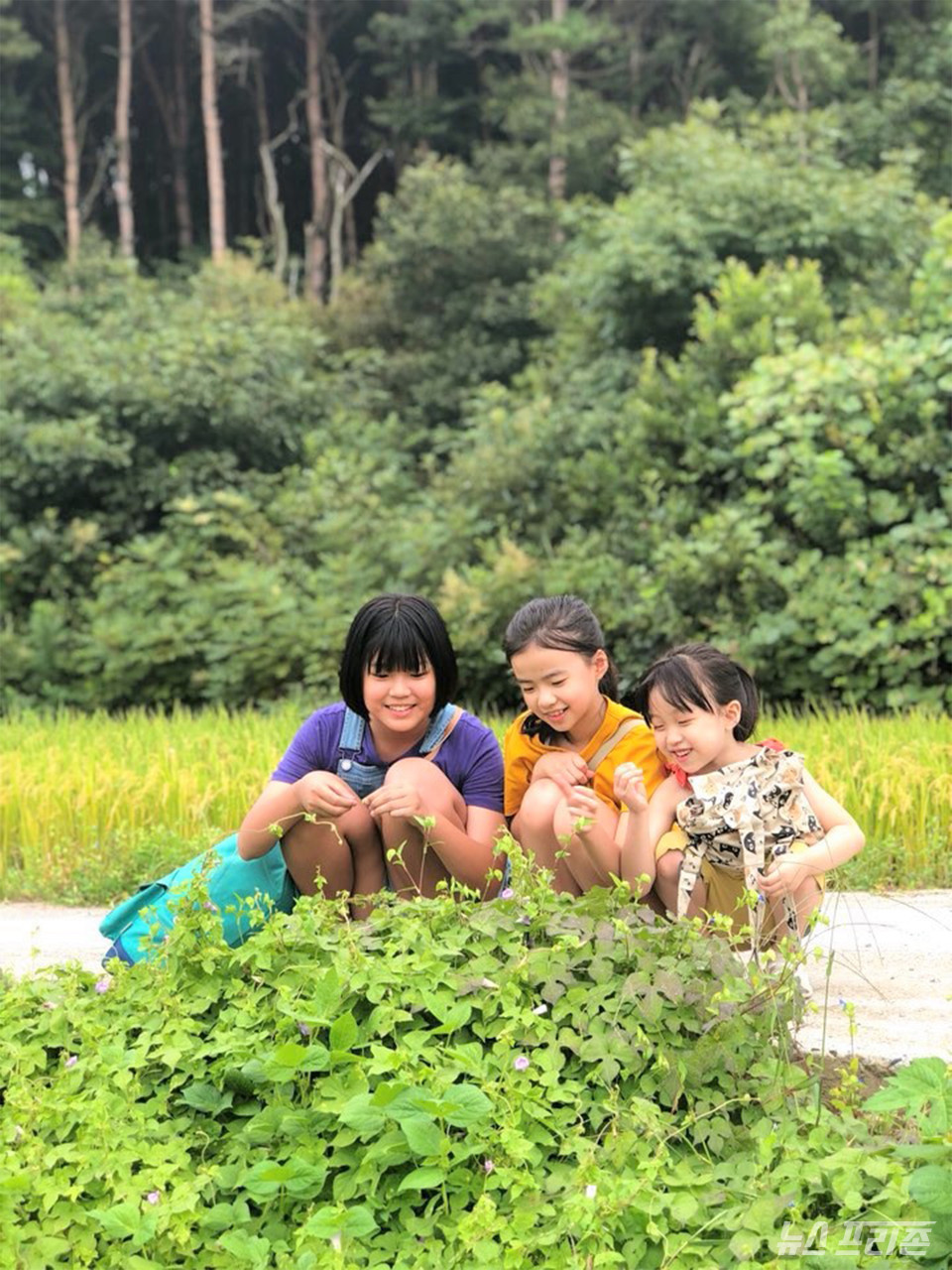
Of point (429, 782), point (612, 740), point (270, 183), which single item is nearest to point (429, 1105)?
point (429, 782)

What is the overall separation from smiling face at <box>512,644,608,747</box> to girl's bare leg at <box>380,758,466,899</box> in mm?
Result: 291

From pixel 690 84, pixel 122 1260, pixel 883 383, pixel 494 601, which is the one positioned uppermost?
pixel 690 84

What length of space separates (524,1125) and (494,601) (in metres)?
5.72

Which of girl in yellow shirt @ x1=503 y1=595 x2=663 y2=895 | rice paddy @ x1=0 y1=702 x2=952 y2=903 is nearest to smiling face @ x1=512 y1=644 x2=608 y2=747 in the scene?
girl in yellow shirt @ x1=503 y1=595 x2=663 y2=895

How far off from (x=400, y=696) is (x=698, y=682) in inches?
28.1

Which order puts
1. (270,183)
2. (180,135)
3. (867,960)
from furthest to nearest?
(180,135)
(270,183)
(867,960)

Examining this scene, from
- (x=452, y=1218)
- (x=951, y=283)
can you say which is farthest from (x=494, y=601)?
(x=452, y=1218)

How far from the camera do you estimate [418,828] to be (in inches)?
118

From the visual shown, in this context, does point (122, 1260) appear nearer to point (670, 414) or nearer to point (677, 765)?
point (677, 765)

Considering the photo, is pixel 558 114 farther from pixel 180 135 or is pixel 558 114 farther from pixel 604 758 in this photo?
pixel 604 758

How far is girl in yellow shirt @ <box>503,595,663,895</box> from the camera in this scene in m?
2.91

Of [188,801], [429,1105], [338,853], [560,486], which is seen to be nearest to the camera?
[429,1105]

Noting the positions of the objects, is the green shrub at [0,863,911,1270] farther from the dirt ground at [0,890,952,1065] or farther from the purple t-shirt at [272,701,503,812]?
the purple t-shirt at [272,701,503,812]

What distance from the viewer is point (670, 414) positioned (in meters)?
8.12
